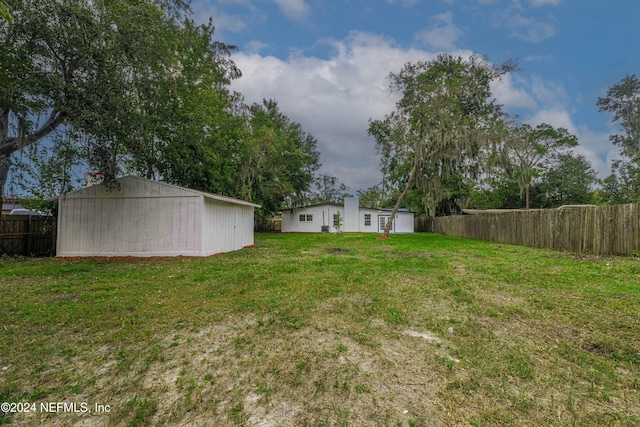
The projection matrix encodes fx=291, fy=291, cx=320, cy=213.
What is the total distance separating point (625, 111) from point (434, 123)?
2480 centimetres

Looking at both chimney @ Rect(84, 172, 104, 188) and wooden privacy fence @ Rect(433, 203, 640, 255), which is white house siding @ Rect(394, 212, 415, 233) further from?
chimney @ Rect(84, 172, 104, 188)

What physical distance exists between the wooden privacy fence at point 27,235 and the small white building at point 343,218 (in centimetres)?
1771

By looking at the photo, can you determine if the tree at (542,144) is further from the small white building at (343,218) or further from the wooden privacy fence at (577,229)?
the wooden privacy fence at (577,229)

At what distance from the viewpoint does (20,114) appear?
7.54 meters

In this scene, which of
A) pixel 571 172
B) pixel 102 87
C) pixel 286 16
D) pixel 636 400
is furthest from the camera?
pixel 571 172

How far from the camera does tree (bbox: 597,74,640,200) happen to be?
83.0 feet

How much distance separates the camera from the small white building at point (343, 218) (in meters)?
25.5

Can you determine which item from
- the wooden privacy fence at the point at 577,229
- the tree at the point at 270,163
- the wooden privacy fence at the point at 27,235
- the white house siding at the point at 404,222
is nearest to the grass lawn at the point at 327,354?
the wooden privacy fence at the point at 577,229

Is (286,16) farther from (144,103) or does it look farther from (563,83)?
(563,83)

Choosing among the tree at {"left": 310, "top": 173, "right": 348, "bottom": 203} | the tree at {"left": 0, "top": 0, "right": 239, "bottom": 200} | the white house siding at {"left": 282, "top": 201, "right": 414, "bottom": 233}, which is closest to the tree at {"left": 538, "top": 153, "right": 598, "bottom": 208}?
the white house siding at {"left": 282, "top": 201, "right": 414, "bottom": 233}

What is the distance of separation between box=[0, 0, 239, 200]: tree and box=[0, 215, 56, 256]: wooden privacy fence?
1802mm

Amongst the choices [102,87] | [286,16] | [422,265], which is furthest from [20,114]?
[422,265]

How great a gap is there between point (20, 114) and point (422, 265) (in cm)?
1091

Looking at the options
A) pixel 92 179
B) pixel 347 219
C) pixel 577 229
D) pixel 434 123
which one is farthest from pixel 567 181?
pixel 92 179
